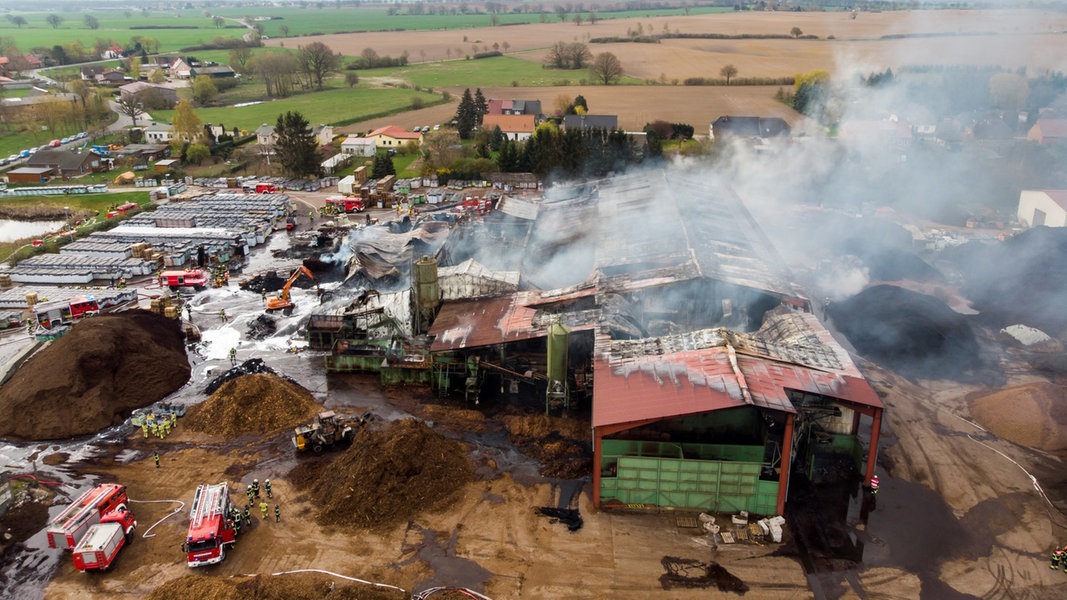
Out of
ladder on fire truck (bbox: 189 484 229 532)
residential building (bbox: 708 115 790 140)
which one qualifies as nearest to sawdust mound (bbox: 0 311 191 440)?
ladder on fire truck (bbox: 189 484 229 532)

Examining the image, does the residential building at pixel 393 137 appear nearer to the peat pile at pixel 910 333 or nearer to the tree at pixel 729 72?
the tree at pixel 729 72

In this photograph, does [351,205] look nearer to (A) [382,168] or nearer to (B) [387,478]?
(A) [382,168]

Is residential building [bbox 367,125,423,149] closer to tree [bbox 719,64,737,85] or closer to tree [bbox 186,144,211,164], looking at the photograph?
tree [bbox 186,144,211,164]

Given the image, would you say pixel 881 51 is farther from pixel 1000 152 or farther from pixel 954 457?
pixel 954 457

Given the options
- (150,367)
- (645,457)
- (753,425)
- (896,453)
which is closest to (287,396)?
(150,367)

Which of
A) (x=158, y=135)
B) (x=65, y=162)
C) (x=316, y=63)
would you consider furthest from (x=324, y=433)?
(x=316, y=63)
